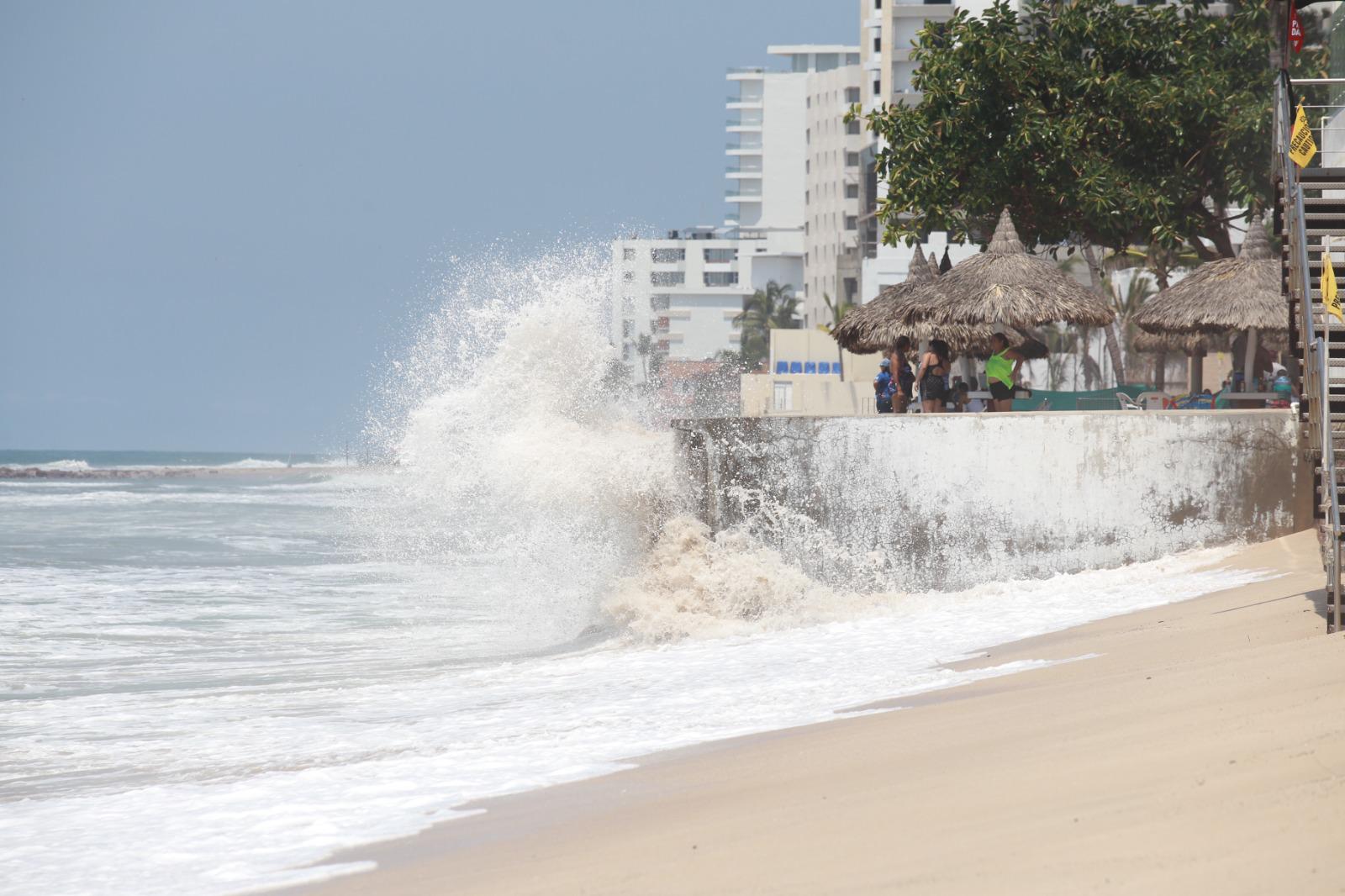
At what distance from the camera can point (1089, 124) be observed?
21.5 m

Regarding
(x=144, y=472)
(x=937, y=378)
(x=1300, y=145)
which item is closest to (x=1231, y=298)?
(x=937, y=378)

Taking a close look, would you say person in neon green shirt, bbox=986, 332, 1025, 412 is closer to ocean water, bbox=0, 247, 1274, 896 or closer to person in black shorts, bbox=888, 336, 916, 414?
person in black shorts, bbox=888, 336, 916, 414

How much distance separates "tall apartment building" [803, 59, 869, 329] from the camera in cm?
8869

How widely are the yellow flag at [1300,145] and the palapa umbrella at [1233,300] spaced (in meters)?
7.21

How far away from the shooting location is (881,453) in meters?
11.3

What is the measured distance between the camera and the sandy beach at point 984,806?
141 inches

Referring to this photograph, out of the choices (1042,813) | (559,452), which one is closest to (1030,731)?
(1042,813)

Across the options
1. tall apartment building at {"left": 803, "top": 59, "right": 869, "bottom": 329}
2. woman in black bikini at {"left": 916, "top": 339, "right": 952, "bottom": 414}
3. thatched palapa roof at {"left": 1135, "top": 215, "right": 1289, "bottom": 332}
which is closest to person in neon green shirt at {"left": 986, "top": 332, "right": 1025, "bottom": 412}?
woman in black bikini at {"left": 916, "top": 339, "right": 952, "bottom": 414}

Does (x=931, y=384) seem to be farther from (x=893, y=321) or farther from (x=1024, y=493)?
(x=893, y=321)

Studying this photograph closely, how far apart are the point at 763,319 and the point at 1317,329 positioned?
90.3 meters

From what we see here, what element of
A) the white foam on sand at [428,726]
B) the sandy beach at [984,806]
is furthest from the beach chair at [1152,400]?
the sandy beach at [984,806]

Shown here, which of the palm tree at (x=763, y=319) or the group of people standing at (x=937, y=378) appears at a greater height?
the palm tree at (x=763, y=319)

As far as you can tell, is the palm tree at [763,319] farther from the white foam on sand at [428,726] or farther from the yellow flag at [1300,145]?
the white foam on sand at [428,726]

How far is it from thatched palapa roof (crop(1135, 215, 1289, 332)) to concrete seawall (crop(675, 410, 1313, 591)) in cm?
665
